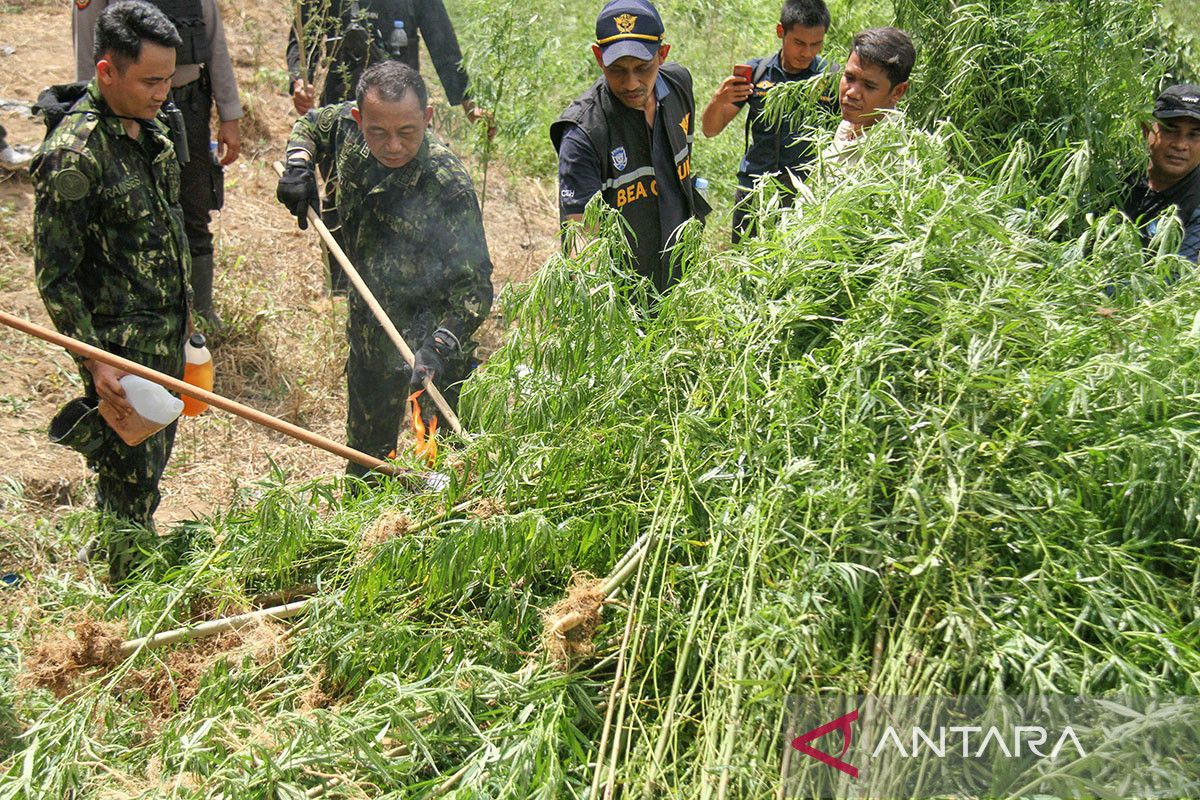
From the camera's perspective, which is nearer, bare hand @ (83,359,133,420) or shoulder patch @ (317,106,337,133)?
bare hand @ (83,359,133,420)

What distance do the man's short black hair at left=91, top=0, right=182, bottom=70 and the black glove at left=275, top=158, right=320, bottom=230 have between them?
2.50ft

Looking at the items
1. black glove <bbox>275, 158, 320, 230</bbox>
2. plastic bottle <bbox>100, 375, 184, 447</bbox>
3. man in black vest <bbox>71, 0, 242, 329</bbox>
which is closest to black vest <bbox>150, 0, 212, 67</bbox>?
man in black vest <bbox>71, 0, 242, 329</bbox>

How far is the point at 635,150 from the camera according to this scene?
13.0 ft

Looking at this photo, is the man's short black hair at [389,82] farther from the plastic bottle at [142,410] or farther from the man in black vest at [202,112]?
the man in black vest at [202,112]

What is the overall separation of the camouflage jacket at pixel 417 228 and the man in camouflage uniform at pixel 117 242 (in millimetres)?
691

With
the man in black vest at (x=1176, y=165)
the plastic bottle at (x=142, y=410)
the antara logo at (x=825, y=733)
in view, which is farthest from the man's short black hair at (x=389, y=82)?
the antara logo at (x=825, y=733)

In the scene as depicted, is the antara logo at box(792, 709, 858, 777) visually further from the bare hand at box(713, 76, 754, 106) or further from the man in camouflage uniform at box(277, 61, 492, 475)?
the bare hand at box(713, 76, 754, 106)

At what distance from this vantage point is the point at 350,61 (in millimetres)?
5715

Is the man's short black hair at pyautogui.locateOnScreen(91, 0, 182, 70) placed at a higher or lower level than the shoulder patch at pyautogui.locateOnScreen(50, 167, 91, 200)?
higher

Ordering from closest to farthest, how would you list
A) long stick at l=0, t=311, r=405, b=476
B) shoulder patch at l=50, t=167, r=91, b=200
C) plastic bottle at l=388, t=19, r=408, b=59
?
long stick at l=0, t=311, r=405, b=476 < shoulder patch at l=50, t=167, r=91, b=200 < plastic bottle at l=388, t=19, r=408, b=59

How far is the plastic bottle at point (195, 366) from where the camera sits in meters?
3.89

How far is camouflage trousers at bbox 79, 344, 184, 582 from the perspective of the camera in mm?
3352

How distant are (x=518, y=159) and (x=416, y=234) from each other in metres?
3.53

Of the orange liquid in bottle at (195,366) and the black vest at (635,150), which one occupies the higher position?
the black vest at (635,150)
